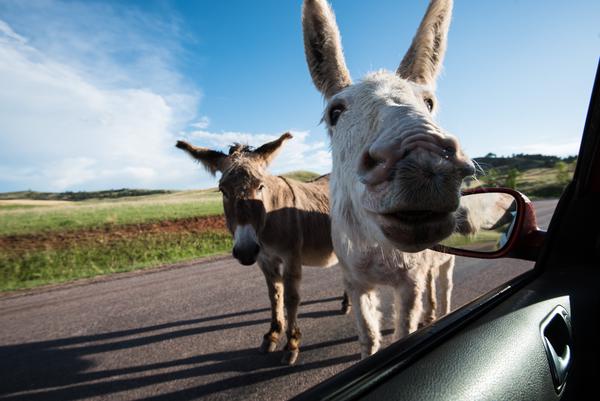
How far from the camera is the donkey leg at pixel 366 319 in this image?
9.32ft

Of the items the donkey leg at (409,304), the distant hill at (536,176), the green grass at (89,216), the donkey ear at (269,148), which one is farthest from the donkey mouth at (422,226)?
the green grass at (89,216)

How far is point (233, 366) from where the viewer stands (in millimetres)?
3529

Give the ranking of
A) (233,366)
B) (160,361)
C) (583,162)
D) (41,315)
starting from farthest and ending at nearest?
(41,315) < (160,361) < (233,366) < (583,162)

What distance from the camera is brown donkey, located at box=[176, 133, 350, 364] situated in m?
3.55

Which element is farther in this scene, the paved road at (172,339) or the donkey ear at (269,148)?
the donkey ear at (269,148)

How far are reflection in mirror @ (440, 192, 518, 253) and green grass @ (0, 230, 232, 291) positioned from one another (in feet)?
33.9

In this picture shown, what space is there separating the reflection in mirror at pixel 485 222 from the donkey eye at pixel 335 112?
3.77ft

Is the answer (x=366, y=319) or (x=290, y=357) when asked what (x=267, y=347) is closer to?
(x=290, y=357)

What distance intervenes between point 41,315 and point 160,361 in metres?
3.74

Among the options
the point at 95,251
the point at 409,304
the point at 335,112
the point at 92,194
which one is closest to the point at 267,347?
the point at 409,304

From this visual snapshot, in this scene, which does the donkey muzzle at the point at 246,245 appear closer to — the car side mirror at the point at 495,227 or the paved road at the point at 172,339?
the paved road at the point at 172,339

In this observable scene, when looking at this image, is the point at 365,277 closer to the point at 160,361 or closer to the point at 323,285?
the point at 160,361

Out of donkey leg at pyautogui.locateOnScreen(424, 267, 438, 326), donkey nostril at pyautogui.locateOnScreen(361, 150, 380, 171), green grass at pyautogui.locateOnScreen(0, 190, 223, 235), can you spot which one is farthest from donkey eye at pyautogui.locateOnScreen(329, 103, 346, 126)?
green grass at pyautogui.locateOnScreen(0, 190, 223, 235)

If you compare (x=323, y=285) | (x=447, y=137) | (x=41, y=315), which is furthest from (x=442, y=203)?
(x=41, y=315)
